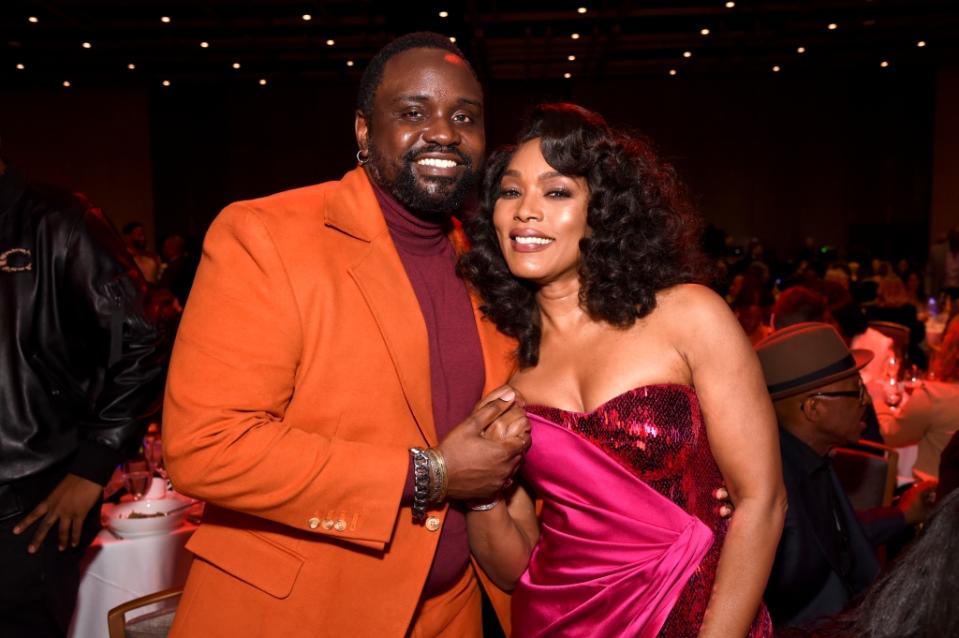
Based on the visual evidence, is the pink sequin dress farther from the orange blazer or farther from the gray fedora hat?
the gray fedora hat

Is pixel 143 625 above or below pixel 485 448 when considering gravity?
below

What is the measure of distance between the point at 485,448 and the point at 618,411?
0.32 m

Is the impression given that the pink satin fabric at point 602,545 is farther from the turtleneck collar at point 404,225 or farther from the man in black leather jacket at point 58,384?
the man in black leather jacket at point 58,384

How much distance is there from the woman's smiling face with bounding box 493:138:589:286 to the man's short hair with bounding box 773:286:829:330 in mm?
2830

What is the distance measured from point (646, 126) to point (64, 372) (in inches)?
670

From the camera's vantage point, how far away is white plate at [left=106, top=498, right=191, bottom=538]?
292 cm

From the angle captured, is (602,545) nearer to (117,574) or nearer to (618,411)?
(618,411)

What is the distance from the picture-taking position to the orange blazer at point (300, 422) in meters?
1.65

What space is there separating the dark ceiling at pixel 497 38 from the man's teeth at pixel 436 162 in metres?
9.75

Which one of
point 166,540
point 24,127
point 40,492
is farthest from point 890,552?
point 24,127

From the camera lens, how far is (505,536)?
6.47 ft

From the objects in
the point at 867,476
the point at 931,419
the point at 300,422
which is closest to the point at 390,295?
the point at 300,422

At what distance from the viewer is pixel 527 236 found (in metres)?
1.98

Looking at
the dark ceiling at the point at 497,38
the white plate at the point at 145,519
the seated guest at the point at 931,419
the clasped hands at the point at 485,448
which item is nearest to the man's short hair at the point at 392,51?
the clasped hands at the point at 485,448
